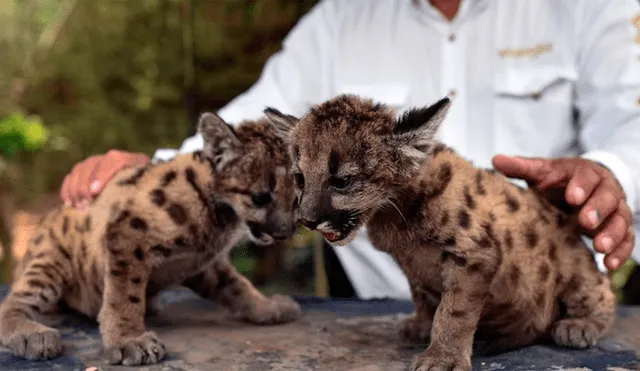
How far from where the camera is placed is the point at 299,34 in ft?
15.4

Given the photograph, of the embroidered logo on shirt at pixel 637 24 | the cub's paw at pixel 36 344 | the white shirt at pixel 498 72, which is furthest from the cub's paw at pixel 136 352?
the embroidered logo on shirt at pixel 637 24

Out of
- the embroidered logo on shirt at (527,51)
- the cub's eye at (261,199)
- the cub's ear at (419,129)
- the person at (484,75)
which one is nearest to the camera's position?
the cub's ear at (419,129)

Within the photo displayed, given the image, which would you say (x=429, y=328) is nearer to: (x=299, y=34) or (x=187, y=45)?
(x=299, y=34)

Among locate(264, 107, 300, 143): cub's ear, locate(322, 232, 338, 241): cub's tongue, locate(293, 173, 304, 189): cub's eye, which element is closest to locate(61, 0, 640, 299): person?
locate(264, 107, 300, 143): cub's ear

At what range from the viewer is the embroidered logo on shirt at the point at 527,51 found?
4039 millimetres

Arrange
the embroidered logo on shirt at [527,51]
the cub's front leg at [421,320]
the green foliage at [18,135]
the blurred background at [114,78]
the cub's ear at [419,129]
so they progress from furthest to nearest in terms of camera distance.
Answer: the blurred background at [114,78] < the green foliage at [18,135] < the embroidered logo on shirt at [527,51] < the cub's front leg at [421,320] < the cub's ear at [419,129]

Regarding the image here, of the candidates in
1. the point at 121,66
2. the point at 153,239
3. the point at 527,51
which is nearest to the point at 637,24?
the point at 527,51

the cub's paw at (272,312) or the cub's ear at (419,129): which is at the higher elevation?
the cub's ear at (419,129)

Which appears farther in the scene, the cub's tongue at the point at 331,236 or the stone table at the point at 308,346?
the stone table at the point at 308,346

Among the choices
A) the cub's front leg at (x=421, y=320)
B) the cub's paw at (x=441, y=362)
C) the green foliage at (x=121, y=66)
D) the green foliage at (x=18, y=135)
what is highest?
the green foliage at (x=121, y=66)

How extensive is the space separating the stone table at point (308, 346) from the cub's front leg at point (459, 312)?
11 centimetres

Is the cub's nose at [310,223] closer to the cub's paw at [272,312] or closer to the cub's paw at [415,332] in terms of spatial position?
the cub's paw at [415,332]

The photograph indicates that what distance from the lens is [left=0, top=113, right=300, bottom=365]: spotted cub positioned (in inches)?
111

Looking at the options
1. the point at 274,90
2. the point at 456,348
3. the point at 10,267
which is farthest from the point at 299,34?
the point at 10,267
